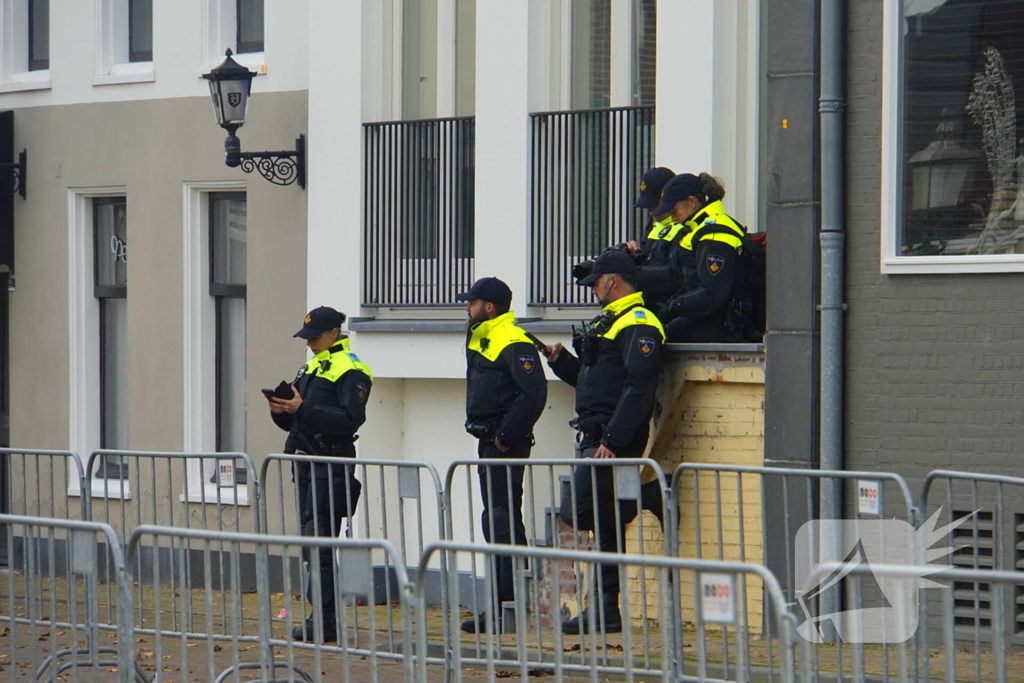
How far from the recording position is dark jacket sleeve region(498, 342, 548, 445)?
32.5 feet

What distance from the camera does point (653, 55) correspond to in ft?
38.0

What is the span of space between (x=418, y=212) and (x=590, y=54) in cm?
174

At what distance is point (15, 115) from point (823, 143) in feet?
27.1

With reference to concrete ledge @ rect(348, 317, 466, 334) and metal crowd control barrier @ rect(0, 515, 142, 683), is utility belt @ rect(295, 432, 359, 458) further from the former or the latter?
concrete ledge @ rect(348, 317, 466, 334)

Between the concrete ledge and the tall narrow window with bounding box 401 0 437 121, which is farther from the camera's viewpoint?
the tall narrow window with bounding box 401 0 437 121

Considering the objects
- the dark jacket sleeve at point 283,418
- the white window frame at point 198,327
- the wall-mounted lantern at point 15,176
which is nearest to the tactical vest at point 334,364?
the dark jacket sleeve at point 283,418

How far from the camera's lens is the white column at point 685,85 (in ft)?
35.5

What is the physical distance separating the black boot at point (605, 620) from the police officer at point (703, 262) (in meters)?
2.31

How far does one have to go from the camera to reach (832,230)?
959 cm

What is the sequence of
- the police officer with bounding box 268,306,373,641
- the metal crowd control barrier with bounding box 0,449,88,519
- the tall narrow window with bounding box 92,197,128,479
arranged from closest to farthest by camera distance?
1. the metal crowd control barrier with bounding box 0,449,88,519
2. the police officer with bounding box 268,306,373,641
3. the tall narrow window with bounding box 92,197,128,479

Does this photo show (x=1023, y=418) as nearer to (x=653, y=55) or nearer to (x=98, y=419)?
(x=653, y=55)

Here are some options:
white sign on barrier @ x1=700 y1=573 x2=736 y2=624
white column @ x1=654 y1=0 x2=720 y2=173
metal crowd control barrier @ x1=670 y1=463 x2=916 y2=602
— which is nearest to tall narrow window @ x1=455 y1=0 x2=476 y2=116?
white column @ x1=654 y1=0 x2=720 y2=173

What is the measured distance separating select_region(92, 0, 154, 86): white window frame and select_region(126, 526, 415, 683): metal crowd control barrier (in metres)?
5.32

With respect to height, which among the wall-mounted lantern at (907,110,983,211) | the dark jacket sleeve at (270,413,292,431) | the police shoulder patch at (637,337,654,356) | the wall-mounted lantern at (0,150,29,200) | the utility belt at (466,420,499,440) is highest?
the wall-mounted lantern at (0,150,29,200)
